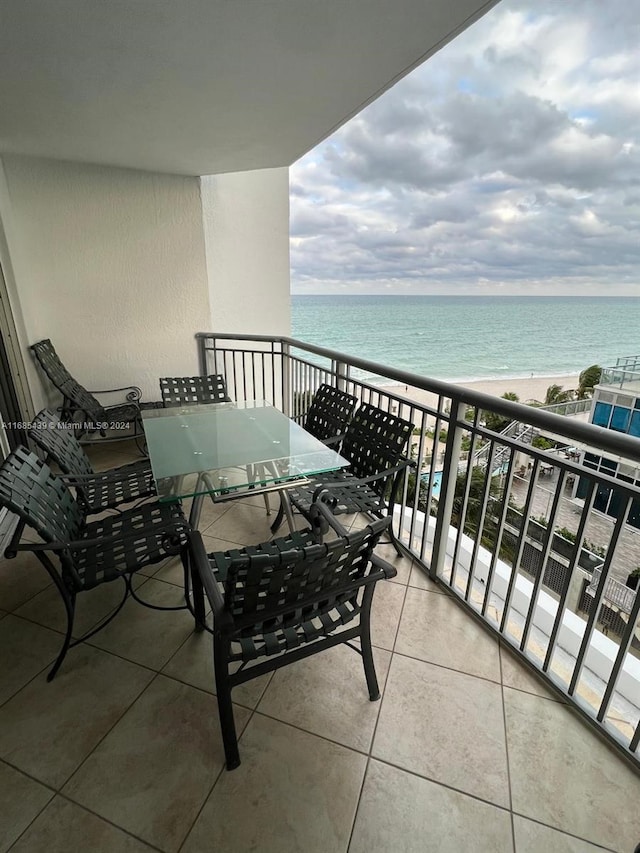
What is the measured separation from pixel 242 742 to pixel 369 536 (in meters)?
0.87

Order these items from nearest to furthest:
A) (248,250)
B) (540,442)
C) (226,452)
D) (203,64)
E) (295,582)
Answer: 1. (295,582)
2. (203,64)
3. (226,452)
4. (248,250)
5. (540,442)

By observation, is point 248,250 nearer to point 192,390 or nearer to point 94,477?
point 192,390

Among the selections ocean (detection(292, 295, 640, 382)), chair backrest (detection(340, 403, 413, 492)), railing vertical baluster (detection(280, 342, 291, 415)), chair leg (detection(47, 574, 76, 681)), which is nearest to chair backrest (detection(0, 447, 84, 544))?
chair leg (detection(47, 574, 76, 681))

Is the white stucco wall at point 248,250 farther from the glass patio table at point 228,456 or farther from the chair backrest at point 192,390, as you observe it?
the glass patio table at point 228,456

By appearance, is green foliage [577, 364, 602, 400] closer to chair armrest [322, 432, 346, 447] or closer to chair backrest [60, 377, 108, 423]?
chair armrest [322, 432, 346, 447]

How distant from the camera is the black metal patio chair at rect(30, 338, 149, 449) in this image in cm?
344

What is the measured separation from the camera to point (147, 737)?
4.42ft

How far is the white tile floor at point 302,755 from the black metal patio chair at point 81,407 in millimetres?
2122

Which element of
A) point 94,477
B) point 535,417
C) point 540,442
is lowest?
point 540,442

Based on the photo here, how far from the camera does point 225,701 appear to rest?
3.98ft

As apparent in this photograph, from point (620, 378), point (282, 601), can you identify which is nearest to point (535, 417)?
point (282, 601)

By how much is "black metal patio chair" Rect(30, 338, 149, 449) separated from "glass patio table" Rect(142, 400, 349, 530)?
1.15m

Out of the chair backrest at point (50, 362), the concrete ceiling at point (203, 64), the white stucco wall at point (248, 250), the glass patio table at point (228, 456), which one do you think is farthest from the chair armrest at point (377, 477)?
the white stucco wall at point (248, 250)

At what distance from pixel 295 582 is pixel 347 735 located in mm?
684
